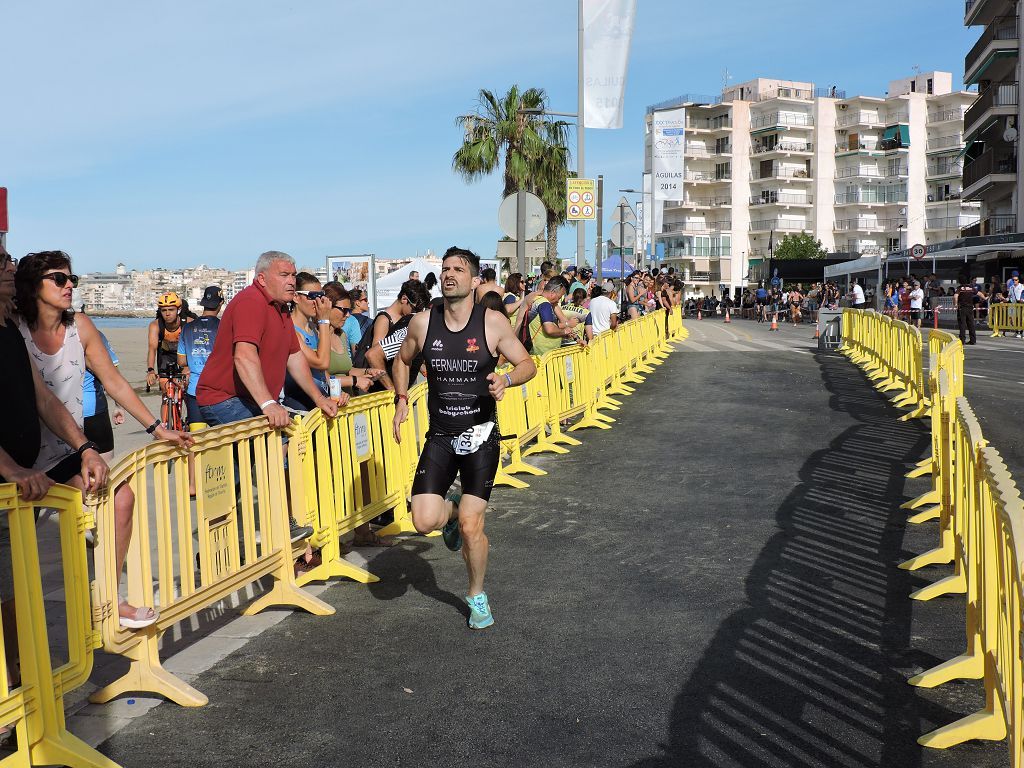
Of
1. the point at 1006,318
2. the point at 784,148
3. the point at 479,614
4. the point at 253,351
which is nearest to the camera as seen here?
the point at 479,614

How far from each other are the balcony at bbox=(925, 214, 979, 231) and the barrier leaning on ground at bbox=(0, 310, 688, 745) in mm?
101336

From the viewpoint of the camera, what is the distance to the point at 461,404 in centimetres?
557

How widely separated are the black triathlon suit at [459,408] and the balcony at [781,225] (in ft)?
Answer: 347

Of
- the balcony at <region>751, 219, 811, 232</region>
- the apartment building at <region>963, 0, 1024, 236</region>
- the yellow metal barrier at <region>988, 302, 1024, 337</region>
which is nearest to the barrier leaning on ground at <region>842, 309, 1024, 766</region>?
the yellow metal barrier at <region>988, 302, 1024, 337</region>

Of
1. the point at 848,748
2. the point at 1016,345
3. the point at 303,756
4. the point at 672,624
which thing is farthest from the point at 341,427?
the point at 1016,345

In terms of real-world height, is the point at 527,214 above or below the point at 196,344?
above

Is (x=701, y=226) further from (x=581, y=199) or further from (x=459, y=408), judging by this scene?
(x=459, y=408)

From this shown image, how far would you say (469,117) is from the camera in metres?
41.3

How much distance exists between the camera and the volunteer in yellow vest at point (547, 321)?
1209cm

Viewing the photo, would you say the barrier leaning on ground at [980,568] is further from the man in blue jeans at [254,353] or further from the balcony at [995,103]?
the balcony at [995,103]

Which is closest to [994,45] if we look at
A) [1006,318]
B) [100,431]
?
[1006,318]

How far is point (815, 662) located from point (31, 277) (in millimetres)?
4058

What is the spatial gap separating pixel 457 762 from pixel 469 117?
39.6 metres

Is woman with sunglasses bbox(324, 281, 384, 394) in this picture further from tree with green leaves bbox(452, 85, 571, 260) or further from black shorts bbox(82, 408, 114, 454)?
tree with green leaves bbox(452, 85, 571, 260)
